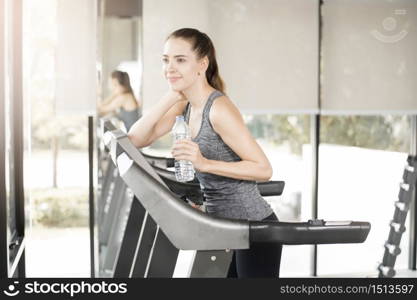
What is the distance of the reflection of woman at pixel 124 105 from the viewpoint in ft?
12.5

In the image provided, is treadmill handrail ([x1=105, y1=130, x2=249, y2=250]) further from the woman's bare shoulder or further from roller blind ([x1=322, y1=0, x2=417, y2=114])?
roller blind ([x1=322, y1=0, x2=417, y2=114])

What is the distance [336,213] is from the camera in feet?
11.7

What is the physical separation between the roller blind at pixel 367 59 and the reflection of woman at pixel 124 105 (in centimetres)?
109

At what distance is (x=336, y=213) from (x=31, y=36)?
177 cm

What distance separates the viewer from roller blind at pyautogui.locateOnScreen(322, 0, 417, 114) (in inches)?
122

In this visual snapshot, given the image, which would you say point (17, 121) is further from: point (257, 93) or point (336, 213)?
point (336, 213)

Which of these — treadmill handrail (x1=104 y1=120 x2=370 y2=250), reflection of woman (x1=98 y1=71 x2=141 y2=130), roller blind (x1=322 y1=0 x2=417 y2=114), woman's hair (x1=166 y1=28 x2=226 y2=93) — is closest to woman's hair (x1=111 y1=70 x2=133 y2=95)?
reflection of woman (x1=98 y1=71 x2=141 y2=130)

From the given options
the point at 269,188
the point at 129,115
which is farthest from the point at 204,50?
the point at 129,115

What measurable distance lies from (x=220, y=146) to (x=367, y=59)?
1.75 metres

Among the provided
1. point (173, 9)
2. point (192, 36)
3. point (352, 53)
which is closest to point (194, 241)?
point (192, 36)

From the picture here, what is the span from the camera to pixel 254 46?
124 inches

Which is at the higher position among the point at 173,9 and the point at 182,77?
the point at 173,9

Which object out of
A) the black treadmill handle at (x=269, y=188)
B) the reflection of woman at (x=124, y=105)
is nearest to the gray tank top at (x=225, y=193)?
the black treadmill handle at (x=269, y=188)

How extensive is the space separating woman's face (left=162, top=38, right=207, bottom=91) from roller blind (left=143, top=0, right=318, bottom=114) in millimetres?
1001
